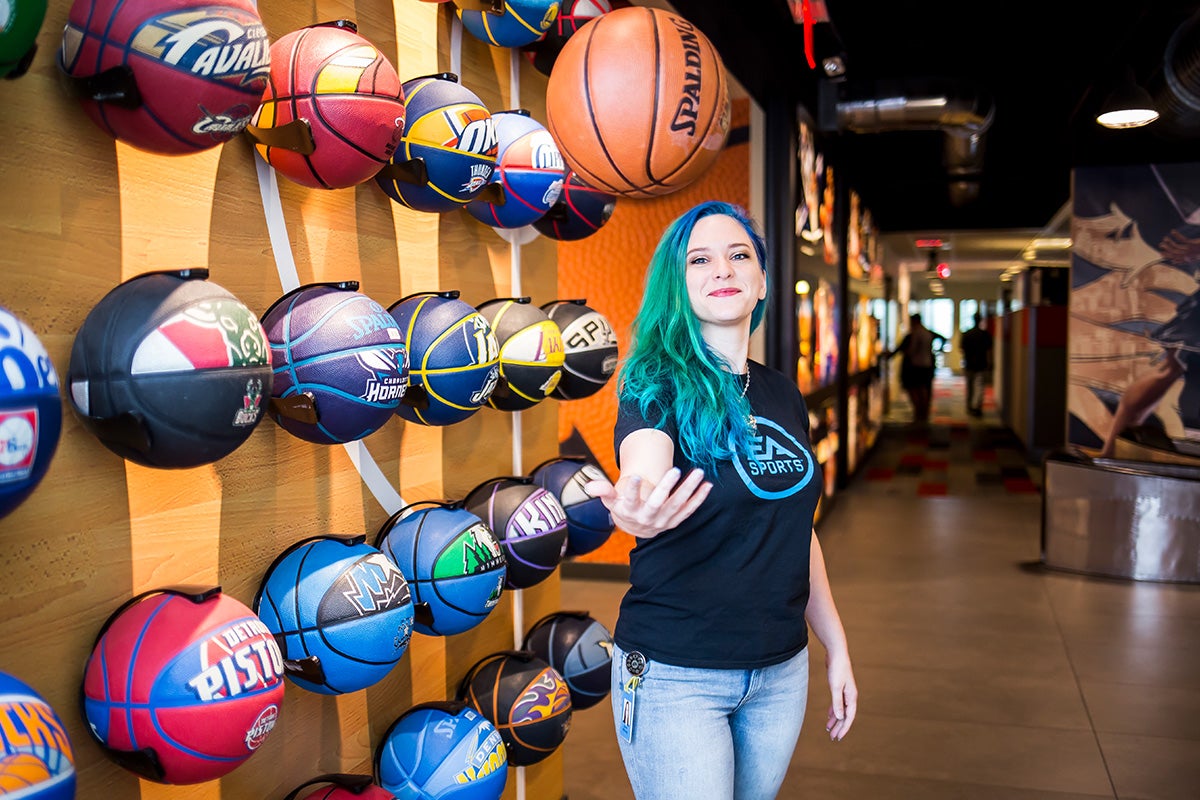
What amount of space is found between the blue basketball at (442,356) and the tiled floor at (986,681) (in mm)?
1837

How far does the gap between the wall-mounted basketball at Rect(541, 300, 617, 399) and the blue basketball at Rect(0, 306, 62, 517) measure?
1.44 metres

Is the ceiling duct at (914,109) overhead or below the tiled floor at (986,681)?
overhead

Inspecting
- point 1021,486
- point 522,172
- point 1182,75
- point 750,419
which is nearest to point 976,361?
point 1021,486

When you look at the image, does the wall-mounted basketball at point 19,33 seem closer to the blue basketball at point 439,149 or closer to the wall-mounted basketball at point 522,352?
the blue basketball at point 439,149

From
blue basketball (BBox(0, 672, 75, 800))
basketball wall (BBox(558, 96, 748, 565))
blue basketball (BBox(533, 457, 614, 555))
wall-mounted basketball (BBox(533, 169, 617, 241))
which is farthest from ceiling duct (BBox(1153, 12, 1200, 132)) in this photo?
blue basketball (BBox(0, 672, 75, 800))

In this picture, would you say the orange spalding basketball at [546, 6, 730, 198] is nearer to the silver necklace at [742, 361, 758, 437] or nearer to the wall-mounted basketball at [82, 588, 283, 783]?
the silver necklace at [742, 361, 758, 437]

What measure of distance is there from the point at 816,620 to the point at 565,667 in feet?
2.81

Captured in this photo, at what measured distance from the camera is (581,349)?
245 cm

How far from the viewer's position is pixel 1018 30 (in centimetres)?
712

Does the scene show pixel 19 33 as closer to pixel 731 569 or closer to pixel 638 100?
pixel 638 100

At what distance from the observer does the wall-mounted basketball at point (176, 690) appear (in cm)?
132

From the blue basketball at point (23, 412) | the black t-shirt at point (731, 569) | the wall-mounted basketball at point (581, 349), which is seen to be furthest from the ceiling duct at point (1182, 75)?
the blue basketball at point (23, 412)

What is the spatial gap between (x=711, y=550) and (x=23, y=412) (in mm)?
1073

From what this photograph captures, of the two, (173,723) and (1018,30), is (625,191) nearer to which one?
(173,723)
